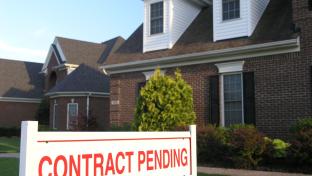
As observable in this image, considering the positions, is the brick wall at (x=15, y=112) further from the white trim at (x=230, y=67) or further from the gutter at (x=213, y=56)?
the white trim at (x=230, y=67)

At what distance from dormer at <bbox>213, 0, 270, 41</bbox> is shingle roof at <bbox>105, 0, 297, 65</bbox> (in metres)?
0.23

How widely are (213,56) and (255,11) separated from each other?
243 centimetres

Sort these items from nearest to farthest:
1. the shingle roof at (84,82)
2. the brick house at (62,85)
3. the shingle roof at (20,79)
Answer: the brick house at (62,85) → the shingle roof at (84,82) → the shingle roof at (20,79)

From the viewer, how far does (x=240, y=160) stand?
1220cm

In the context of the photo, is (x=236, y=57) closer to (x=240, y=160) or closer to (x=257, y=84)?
(x=257, y=84)

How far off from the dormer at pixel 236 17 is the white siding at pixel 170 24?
2.21 meters

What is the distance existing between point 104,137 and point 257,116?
11719 mm

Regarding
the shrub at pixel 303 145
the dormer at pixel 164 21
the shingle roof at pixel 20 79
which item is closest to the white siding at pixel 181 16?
the dormer at pixel 164 21

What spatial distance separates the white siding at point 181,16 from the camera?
17.8 m

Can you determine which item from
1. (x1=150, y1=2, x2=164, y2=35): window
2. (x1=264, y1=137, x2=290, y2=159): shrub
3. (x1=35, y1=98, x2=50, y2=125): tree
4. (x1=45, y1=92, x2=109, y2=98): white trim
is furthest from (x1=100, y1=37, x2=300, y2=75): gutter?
(x1=35, y1=98, x2=50, y2=125): tree

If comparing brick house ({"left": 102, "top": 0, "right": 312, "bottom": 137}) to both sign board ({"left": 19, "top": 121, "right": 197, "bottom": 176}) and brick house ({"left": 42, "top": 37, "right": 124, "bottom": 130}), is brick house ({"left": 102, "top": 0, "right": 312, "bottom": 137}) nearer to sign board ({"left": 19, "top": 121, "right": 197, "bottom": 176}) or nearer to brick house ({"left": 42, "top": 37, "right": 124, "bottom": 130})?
brick house ({"left": 42, "top": 37, "right": 124, "bottom": 130})

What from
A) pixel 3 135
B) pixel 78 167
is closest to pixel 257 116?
pixel 78 167

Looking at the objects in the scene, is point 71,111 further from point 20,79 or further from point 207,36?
point 207,36

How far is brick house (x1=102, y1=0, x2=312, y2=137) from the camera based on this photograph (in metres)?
13.5
